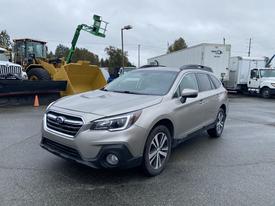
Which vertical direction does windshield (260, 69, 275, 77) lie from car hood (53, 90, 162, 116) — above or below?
above

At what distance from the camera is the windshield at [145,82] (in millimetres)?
5488

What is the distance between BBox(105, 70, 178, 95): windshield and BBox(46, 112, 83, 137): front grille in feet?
4.82

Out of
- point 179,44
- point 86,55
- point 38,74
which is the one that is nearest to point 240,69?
point 38,74

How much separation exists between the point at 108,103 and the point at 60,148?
0.96 meters

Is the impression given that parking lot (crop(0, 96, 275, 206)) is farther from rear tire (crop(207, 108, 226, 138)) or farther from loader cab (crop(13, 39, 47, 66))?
loader cab (crop(13, 39, 47, 66))

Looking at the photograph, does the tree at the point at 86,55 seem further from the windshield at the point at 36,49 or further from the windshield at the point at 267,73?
the windshield at the point at 36,49

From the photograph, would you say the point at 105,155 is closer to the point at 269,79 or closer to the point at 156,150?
the point at 156,150

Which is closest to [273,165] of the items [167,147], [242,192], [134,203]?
[242,192]

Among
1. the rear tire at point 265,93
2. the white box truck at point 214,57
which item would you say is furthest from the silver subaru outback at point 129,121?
the rear tire at point 265,93

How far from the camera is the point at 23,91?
40.9 ft

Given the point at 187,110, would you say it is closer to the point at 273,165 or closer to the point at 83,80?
the point at 273,165

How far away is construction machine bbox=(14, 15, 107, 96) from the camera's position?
14078mm

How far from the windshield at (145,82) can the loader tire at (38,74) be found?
9530 mm

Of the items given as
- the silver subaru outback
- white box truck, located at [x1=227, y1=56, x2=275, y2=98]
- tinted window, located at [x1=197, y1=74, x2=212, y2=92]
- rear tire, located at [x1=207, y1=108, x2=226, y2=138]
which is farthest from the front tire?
white box truck, located at [x1=227, y1=56, x2=275, y2=98]
